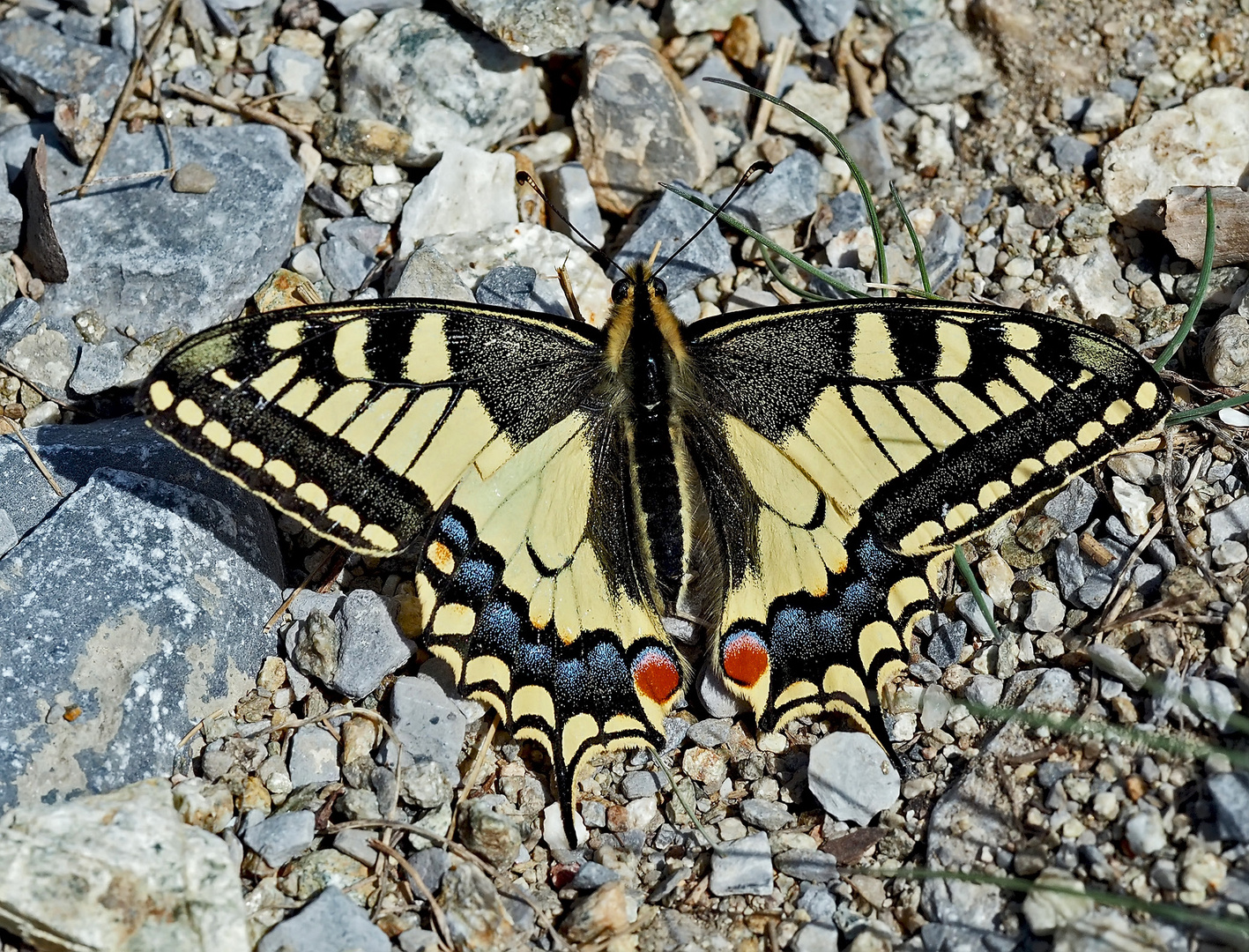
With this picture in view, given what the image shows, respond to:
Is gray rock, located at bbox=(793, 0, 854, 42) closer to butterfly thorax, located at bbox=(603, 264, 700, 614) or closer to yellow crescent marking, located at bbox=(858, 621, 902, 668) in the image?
butterfly thorax, located at bbox=(603, 264, 700, 614)

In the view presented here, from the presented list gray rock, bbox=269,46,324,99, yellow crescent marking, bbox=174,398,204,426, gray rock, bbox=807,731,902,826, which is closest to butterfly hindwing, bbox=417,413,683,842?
gray rock, bbox=807,731,902,826

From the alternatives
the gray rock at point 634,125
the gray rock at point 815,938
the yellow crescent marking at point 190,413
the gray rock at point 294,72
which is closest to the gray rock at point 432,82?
the gray rock at point 294,72

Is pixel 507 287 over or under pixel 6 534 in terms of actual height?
over

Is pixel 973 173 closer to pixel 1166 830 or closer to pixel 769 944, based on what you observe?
pixel 1166 830

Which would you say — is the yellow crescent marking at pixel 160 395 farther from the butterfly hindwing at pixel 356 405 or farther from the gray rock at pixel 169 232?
the gray rock at pixel 169 232

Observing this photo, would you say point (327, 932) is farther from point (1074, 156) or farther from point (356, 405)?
point (1074, 156)

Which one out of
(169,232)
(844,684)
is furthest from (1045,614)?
(169,232)
